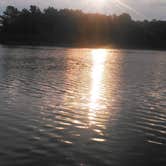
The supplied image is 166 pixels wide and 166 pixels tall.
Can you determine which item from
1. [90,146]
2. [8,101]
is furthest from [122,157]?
[8,101]

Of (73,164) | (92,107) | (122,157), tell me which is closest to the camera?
(73,164)

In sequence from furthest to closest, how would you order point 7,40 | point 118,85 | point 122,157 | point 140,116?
point 7,40, point 118,85, point 140,116, point 122,157

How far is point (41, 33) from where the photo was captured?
19750cm

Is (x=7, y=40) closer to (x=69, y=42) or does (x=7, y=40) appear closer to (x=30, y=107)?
(x=69, y=42)

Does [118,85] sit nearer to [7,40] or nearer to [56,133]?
[56,133]

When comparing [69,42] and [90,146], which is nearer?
[90,146]

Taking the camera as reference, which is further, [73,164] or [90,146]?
[90,146]

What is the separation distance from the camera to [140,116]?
2252cm

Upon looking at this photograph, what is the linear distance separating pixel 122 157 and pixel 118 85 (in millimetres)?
22975

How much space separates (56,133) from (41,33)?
183 m

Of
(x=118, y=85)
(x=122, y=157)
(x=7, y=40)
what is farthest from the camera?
(x=7, y=40)

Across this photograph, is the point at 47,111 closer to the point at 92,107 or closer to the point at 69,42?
the point at 92,107

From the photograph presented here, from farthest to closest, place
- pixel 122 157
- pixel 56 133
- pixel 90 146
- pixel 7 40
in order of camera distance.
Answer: pixel 7 40 → pixel 56 133 → pixel 90 146 → pixel 122 157

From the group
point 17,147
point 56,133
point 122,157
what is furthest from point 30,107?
point 122,157
